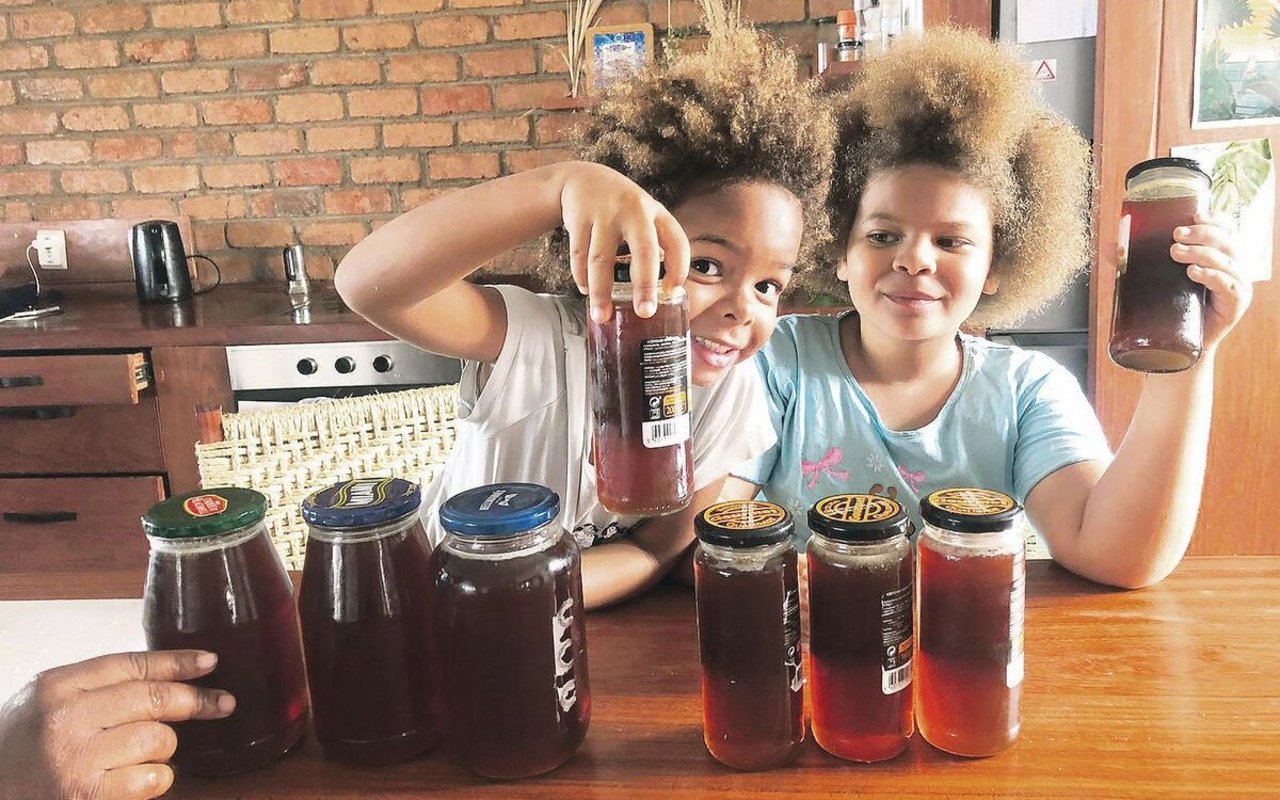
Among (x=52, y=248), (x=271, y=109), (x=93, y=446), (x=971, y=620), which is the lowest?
(x=93, y=446)

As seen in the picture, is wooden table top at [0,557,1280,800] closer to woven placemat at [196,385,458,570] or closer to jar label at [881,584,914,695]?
jar label at [881,584,914,695]

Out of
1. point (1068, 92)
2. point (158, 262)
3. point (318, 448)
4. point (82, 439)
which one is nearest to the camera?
point (318, 448)

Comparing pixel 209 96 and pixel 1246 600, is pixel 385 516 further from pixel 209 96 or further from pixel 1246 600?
pixel 209 96

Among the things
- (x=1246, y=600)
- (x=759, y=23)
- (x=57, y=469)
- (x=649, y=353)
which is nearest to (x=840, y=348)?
(x=1246, y=600)

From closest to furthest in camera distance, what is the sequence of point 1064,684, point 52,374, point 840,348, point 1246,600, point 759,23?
1. point 1064,684
2. point 1246,600
3. point 840,348
4. point 52,374
5. point 759,23

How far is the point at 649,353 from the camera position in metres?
0.65

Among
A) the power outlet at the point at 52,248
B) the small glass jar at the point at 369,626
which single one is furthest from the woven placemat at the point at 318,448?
the power outlet at the point at 52,248

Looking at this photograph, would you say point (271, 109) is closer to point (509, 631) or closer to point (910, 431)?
point (910, 431)

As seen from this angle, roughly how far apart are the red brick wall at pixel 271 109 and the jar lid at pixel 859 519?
6.87ft

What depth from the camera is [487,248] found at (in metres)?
0.80

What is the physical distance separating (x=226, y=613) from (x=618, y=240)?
1.21ft

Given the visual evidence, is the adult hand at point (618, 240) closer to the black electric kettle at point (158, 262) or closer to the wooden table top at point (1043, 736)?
the wooden table top at point (1043, 736)

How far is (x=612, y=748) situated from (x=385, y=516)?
0.22 m

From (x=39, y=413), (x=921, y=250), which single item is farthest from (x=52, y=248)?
(x=921, y=250)
